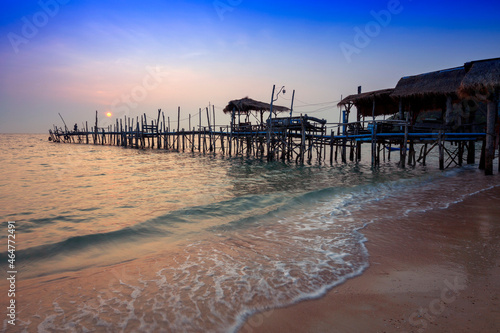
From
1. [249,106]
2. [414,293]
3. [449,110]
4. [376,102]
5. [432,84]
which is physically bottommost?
[414,293]

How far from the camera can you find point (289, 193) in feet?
30.7

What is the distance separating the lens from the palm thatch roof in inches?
720

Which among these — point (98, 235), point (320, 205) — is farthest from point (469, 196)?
point (98, 235)

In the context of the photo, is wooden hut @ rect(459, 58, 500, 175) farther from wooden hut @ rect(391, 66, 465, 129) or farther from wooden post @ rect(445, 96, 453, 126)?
wooden post @ rect(445, 96, 453, 126)

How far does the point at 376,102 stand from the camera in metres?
19.5

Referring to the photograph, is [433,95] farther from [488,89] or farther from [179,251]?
[179,251]

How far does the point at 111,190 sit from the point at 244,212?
5.55 m

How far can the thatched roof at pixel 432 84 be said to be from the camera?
15117mm

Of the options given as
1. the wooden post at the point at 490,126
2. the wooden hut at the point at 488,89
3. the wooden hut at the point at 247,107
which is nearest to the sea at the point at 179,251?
the wooden post at the point at 490,126

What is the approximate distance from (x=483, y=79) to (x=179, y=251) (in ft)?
47.1

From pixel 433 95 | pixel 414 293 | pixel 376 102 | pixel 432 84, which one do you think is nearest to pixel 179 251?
pixel 414 293

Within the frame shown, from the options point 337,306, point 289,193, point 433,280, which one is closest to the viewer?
point 337,306

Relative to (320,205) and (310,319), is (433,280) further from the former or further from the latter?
(320,205)

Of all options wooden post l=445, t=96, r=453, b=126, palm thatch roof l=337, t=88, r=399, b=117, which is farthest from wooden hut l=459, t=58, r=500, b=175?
palm thatch roof l=337, t=88, r=399, b=117
